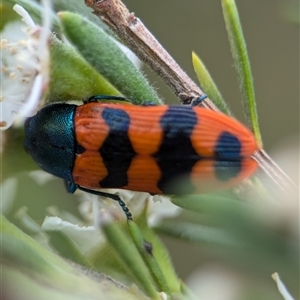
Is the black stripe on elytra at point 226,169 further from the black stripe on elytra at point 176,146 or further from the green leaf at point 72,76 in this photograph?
the green leaf at point 72,76

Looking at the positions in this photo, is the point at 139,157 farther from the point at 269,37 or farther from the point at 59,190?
the point at 269,37

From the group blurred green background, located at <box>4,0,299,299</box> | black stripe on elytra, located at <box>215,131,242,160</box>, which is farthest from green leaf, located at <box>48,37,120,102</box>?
blurred green background, located at <box>4,0,299,299</box>

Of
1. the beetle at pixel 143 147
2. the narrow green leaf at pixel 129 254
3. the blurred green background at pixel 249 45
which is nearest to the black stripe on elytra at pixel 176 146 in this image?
the beetle at pixel 143 147

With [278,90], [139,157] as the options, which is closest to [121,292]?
[139,157]

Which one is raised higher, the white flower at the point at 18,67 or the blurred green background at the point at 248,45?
the white flower at the point at 18,67

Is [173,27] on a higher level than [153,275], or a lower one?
lower

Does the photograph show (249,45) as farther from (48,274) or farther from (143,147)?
(48,274)

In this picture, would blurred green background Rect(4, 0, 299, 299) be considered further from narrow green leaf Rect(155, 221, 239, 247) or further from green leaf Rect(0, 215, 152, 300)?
green leaf Rect(0, 215, 152, 300)

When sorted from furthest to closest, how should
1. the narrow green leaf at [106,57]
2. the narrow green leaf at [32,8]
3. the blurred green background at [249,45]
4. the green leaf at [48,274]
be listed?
1. the blurred green background at [249,45]
2. the narrow green leaf at [32,8]
3. the narrow green leaf at [106,57]
4. the green leaf at [48,274]
